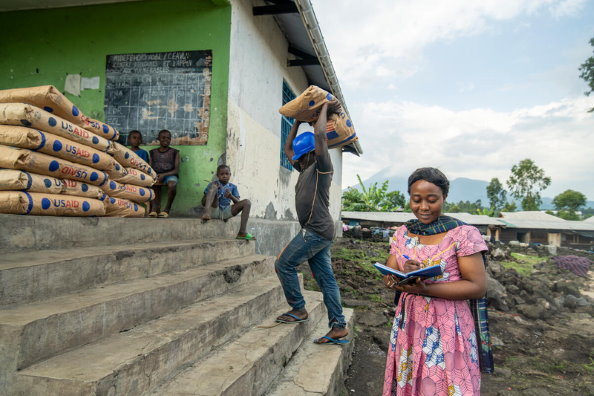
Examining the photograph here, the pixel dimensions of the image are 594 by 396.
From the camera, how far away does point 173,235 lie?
11.9 feet

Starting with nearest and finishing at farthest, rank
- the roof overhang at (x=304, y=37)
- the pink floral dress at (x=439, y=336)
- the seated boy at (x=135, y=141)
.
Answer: the pink floral dress at (x=439, y=336), the seated boy at (x=135, y=141), the roof overhang at (x=304, y=37)

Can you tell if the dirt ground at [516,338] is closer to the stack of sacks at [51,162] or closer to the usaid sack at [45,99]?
the stack of sacks at [51,162]

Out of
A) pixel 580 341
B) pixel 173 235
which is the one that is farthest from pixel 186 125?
pixel 580 341

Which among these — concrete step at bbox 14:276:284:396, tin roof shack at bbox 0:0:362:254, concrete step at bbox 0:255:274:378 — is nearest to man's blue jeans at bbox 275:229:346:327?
concrete step at bbox 14:276:284:396

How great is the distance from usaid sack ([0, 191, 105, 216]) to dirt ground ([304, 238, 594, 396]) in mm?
2696

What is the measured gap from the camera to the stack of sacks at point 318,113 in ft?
8.67

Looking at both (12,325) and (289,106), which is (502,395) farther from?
(12,325)

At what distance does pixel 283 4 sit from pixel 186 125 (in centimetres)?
262

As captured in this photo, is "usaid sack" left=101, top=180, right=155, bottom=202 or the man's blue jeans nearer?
the man's blue jeans

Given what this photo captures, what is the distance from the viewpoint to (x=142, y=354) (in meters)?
1.64

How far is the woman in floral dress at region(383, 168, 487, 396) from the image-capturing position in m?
1.67

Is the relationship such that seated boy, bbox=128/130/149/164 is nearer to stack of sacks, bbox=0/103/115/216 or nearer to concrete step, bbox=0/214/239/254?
concrete step, bbox=0/214/239/254

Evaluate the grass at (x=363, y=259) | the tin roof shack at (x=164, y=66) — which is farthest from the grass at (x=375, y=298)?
the tin roof shack at (x=164, y=66)

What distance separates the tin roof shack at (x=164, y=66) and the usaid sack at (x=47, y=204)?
2.09 metres
